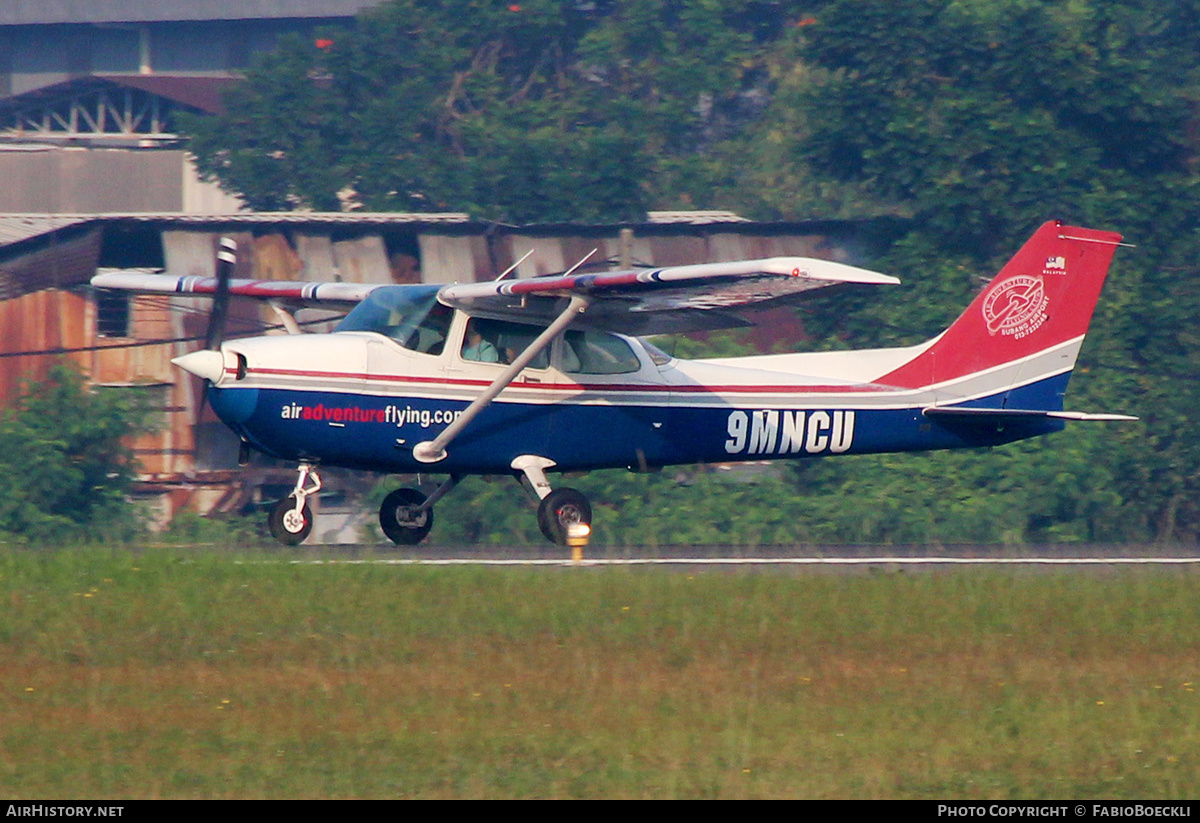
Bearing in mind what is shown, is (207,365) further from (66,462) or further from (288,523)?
(66,462)

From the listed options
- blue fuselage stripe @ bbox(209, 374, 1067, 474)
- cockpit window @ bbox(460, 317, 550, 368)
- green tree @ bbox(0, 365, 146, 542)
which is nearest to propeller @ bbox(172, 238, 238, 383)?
blue fuselage stripe @ bbox(209, 374, 1067, 474)

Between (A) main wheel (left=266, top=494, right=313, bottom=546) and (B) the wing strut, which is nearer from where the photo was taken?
(B) the wing strut

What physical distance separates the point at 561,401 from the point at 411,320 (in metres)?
1.59

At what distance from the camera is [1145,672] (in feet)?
28.2

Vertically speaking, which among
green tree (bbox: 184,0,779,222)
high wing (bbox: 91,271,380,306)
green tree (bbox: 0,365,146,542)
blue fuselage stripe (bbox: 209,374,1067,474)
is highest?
green tree (bbox: 184,0,779,222)

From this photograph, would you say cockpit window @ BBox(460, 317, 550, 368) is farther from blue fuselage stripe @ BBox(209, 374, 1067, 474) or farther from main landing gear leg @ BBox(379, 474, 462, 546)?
main landing gear leg @ BBox(379, 474, 462, 546)

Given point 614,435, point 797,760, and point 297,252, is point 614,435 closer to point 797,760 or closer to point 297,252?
point 797,760

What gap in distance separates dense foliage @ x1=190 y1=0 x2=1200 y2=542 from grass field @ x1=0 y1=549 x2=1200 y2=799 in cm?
970

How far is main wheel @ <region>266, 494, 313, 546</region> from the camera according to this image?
13.4 metres

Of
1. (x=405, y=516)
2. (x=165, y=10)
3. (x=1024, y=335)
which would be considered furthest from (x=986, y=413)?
(x=165, y=10)

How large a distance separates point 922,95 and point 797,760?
20951mm

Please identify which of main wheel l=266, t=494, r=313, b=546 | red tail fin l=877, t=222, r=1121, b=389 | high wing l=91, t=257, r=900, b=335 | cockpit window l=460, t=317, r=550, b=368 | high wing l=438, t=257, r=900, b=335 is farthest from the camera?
red tail fin l=877, t=222, r=1121, b=389

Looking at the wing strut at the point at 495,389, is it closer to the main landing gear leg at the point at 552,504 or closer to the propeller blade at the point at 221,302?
the main landing gear leg at the point at 552,504

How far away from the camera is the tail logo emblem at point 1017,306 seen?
1563 centimetres
